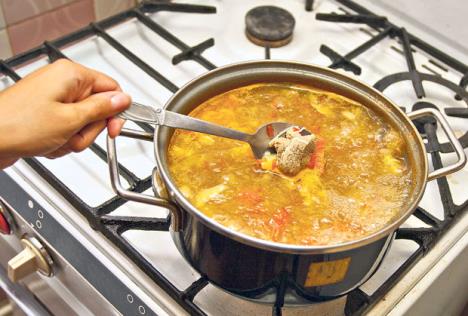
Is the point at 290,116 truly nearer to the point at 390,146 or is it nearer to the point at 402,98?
the point at 390,146

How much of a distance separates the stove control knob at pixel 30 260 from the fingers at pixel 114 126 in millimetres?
238

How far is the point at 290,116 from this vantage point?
2.52 feet

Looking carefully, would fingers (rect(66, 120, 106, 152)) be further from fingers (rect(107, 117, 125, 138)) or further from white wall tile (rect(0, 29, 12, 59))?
white wall tile (rect(0, 29, 12, 59))

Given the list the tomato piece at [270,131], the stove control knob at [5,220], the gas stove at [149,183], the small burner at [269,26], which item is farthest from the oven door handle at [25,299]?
the small burner at [269,26]

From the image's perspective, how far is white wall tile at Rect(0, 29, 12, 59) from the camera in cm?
107

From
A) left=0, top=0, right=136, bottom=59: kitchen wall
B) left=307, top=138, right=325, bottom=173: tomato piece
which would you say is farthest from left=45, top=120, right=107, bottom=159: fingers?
left=0, top=0, right=136, bottom=59: kitchen wall

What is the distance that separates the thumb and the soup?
0.10 meters

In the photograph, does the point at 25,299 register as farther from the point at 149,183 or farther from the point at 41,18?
the point at 41,18

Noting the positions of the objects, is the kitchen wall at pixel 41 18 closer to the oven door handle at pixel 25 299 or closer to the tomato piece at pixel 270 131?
the oven door handle at pixel 25 299

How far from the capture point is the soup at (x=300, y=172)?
24.6 inches

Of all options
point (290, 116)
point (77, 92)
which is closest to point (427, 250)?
point (290, 116)

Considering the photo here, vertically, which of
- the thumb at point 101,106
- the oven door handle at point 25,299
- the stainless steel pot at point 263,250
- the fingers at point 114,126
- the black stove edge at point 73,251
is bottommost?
the oven door handle at point 25,299

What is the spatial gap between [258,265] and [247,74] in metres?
0.29

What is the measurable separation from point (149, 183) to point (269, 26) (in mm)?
429
